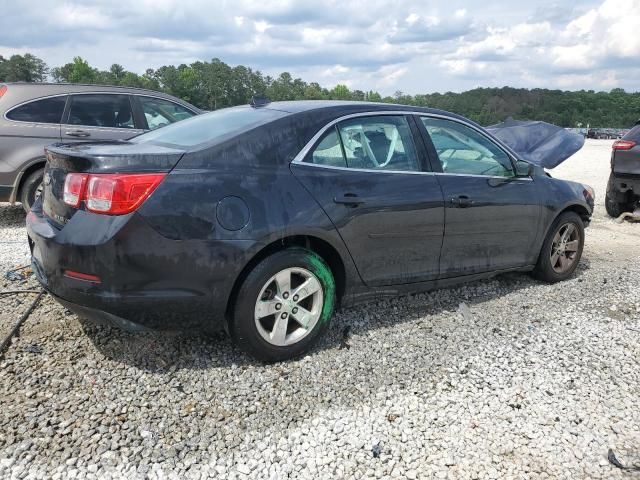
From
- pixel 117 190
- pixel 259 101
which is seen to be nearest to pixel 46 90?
pixel 259 101

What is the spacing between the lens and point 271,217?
3.28 metres

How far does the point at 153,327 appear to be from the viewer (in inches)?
124

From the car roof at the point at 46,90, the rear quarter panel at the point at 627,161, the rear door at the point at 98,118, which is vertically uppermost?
the car roof at the point at 46,90

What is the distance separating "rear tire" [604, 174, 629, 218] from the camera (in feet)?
29.1

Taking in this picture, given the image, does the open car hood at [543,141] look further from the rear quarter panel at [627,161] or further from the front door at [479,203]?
the front door at [479,203]

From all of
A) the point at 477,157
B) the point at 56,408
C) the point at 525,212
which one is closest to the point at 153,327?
the point at 56,408

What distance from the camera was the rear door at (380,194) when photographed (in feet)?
11.8

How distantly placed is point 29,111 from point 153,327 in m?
5.32

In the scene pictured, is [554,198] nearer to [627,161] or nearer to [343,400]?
[343,400]

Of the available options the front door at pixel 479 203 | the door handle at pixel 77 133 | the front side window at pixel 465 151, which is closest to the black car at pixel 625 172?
the front door at pixel 479 203

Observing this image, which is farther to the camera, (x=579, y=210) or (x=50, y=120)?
(x=50, y=120)

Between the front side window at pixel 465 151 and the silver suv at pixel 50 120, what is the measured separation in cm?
366

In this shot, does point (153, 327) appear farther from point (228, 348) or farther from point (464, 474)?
point (464, 474)

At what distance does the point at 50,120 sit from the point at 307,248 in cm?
→ 529
